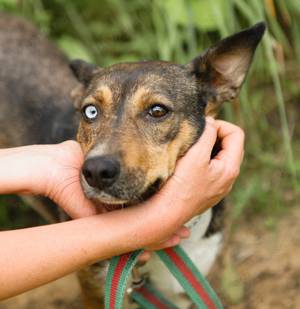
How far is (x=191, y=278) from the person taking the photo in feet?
7.99

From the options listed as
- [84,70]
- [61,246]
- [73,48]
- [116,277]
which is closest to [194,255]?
[116,277]

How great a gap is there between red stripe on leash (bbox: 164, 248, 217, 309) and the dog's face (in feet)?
1.26

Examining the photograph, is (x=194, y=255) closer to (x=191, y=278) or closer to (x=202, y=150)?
(x=191, y=278)

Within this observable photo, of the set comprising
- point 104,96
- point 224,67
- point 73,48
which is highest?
point 73,48

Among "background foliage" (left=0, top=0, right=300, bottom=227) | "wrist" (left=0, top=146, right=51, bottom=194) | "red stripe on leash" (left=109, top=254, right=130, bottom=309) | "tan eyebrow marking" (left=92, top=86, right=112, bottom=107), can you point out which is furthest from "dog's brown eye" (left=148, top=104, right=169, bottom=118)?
"background foliage" (left=0, top=0, right=300, bottom=227)

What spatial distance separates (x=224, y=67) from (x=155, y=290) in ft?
4.26

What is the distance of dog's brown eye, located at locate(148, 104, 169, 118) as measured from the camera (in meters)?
2.52

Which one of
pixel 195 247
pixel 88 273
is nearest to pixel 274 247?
pixel 195 247

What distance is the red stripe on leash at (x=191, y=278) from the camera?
243 cm

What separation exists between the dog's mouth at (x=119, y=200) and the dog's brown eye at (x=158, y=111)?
38 centimetres

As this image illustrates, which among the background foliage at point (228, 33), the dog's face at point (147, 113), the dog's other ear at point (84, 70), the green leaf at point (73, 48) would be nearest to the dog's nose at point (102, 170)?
the dog's face at point (147, 113)

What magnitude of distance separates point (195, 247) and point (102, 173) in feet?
3.37

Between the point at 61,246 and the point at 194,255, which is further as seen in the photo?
the point at 194,255

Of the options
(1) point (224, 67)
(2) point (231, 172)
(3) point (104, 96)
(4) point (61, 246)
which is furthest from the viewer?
(1) point (224, 67)
